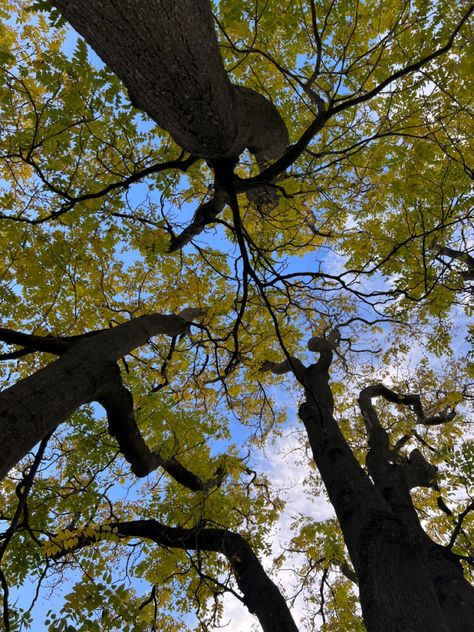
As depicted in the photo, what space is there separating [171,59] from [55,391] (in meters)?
2.17

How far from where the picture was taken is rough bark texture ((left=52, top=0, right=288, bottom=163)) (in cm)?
178

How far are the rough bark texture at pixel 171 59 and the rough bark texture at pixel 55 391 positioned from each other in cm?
192

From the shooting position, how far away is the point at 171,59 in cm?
204

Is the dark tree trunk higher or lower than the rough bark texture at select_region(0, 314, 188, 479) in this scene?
lower

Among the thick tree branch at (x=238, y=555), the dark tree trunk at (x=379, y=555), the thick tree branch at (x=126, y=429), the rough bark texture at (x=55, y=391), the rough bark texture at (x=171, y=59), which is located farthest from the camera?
the thick tree branch at (x=238, y=555)

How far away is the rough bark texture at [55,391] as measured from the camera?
2092mm

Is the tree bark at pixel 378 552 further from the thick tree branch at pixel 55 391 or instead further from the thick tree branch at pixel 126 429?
the thick tree branch at pixel 55 391

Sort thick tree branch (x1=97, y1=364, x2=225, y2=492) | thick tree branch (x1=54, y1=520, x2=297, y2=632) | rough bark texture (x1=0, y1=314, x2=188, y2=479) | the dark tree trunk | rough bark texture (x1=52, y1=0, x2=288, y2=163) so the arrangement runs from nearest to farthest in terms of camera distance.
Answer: rough bark texture (x1=52, y1=0, x2=288, y2=163), rough bark texture (x1=0, y1=314, x2=188, y2=479), the dark tree trunk, thick tree branch (x1=97, y1=364, x2=225, y2=492), thick tree branch (x1=54, y1=520, x2=297, y2=632)

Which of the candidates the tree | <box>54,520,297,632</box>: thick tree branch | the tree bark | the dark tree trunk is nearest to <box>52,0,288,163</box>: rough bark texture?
the tree

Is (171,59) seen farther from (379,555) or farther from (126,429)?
(379,555)

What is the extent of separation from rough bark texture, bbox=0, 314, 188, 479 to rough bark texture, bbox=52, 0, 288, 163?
75.7 inches

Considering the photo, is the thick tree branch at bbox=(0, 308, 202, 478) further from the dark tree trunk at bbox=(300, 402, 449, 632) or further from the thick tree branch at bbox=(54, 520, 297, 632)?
the dark tree trunk at bbox=(300, 402, 449, 632)

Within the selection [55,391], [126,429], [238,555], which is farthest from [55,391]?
[238,555]

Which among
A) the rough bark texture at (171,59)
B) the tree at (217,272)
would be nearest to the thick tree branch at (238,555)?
the tree at (217,272)
